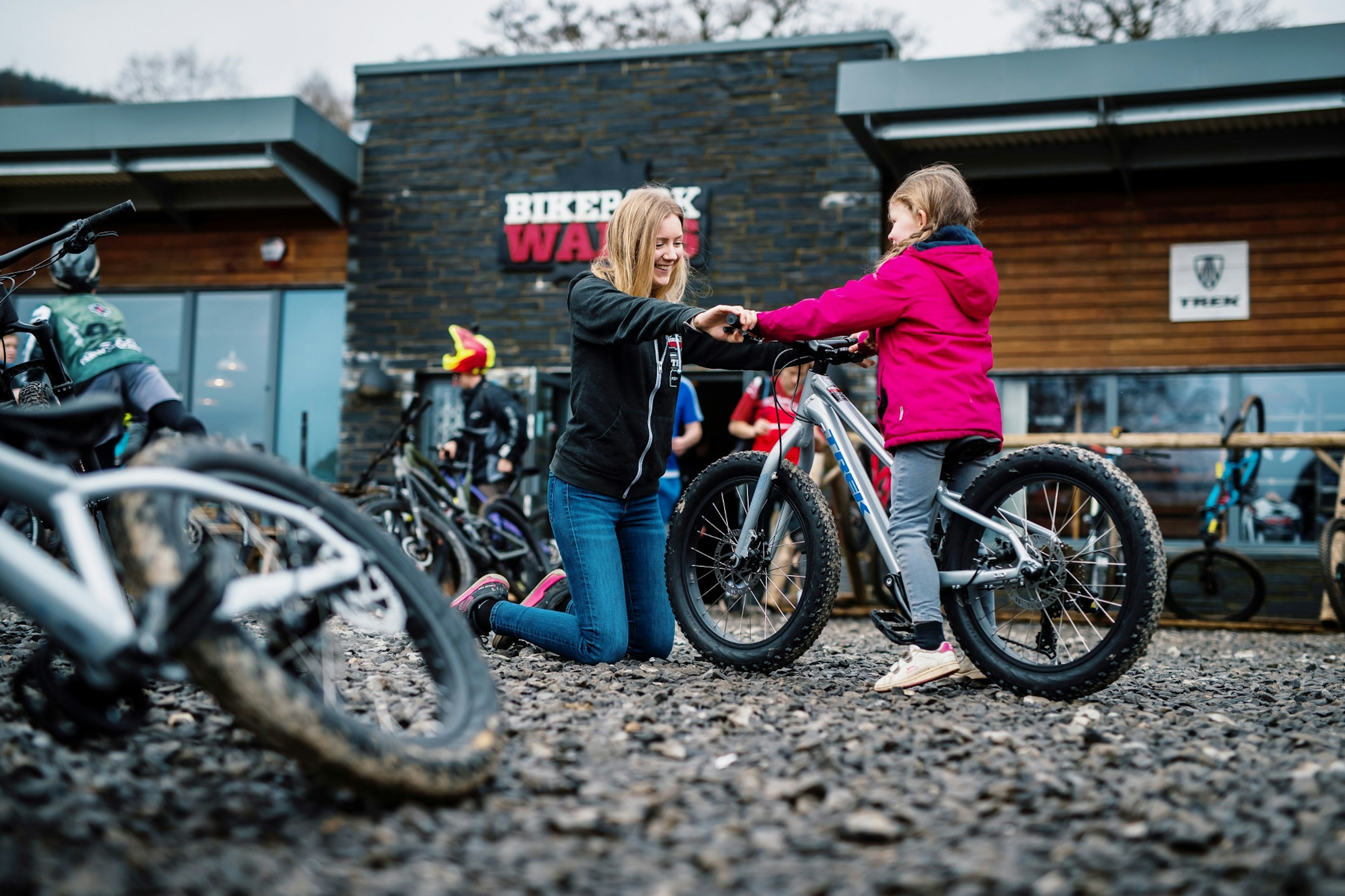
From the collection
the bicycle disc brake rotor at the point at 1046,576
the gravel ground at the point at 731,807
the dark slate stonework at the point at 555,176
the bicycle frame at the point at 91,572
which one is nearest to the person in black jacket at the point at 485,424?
the dark slate stonework at the point at 555,176

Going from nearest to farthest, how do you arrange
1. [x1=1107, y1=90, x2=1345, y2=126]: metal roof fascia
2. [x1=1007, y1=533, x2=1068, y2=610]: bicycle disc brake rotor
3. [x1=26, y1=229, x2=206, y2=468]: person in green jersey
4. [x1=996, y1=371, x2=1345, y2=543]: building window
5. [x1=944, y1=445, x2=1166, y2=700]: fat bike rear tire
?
[x1=944, y1=445, x2=1166, y2=700]: fat bike rear tire → [x1=1007, y1=533, x2=1068, y2=610]: bicycle disc brake rotor → [x1=26, y1=229, x2=206, y2=468]: person in green jersey → [x1=1107, y1=90, x2=1345, y2=126]: metal roof fascia → [x1=996, y1=371, x2=1345, y2=543]: building window

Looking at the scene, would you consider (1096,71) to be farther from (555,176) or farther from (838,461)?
(838,461)

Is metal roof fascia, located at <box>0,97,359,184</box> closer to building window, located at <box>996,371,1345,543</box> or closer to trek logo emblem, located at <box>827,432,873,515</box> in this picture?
building window, located at <box>996,371,1345,543</box>

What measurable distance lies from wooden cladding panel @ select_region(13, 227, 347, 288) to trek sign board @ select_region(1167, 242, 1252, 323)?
25.5 feet

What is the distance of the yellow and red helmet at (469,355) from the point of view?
23.0 feet

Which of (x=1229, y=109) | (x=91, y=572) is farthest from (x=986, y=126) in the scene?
(x=91, y=572)

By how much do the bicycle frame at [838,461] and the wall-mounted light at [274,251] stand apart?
26.7 ft

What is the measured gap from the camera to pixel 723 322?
295 centimetres

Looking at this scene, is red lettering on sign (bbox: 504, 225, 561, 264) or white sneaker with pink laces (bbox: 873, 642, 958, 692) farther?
red lettering on sign (bbox: 504, 225, 561, 264)

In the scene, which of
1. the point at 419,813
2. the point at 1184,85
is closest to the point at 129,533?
the point at 419,813

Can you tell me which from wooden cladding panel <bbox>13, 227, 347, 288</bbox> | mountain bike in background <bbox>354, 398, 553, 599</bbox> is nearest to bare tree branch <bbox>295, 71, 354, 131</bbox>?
wooden cladding panel <bbox>13, 227, 347, 288</bbox>

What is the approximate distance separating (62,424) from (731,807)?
132 cm

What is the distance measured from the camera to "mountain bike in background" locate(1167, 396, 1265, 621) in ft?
24.3

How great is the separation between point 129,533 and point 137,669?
0.22 meters
